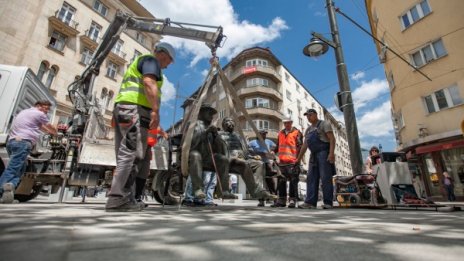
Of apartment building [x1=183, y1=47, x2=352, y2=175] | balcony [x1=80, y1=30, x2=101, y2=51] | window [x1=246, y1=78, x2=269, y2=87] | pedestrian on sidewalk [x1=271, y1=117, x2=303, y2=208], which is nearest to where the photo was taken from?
pedestrian on sidewalk [x1=271, y1=117, x2=303, y2=208]

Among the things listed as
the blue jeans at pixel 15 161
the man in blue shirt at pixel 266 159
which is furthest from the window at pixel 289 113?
the blue jeans at pixel 15 161

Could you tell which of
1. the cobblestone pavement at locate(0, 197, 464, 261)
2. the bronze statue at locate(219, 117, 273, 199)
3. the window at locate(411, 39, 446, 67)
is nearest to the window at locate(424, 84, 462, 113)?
the window at locate(411, 39, 446, 67)

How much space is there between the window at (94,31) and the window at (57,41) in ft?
7.64

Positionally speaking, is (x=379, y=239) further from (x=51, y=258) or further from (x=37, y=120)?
(x=37, y=120)

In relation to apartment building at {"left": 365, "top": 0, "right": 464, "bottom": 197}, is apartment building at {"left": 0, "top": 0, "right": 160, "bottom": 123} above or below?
above

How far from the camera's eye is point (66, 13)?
62.0ft

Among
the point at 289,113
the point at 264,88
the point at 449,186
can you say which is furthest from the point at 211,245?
the point at 289,113

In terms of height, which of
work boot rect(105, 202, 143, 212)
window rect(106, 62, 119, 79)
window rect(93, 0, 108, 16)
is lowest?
work boot rect(105, 202, 143, 212)

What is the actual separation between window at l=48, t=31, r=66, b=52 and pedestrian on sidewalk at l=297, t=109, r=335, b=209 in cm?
1992

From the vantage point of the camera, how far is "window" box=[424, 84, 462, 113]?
11.4m

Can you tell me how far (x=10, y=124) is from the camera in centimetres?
418

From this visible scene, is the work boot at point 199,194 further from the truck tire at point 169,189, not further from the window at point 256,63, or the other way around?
the window at point 256,63

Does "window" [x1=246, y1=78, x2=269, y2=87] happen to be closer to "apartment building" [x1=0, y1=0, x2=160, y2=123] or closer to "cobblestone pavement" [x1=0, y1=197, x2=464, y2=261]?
"apartment building" [x1=0, y1=0, x2=160, y2=123]

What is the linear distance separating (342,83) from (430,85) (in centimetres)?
1018
